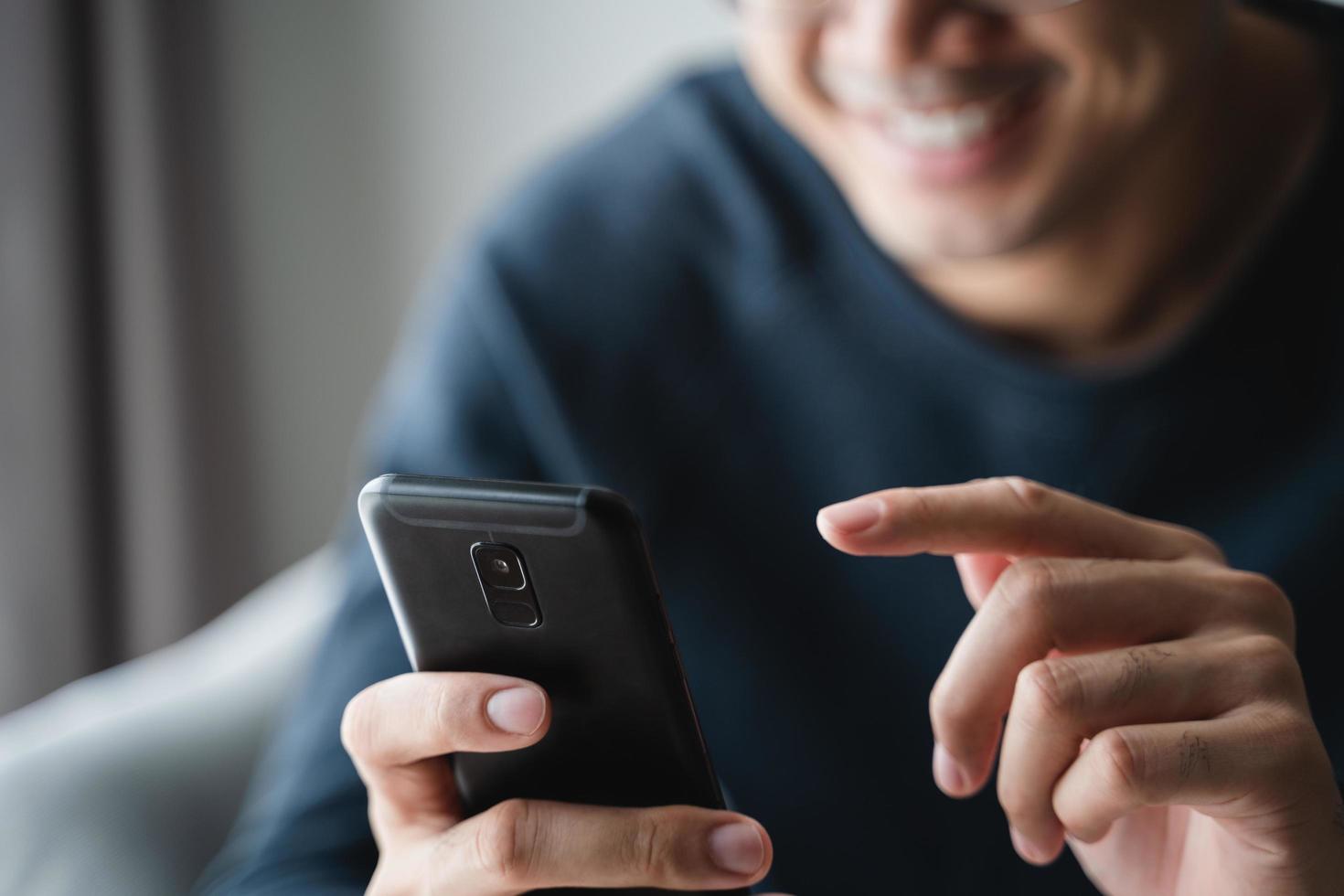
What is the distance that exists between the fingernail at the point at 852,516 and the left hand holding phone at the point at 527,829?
A: 13 cm

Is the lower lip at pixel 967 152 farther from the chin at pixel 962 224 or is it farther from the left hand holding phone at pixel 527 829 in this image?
the left hand holding phone at pixel 527 829

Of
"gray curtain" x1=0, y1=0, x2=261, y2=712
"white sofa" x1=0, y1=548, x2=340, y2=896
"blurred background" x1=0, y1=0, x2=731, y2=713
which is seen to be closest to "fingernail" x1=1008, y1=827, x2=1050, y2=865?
"white sofa" x1=0, y1=548, x2=340, y2=896

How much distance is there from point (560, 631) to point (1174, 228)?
64 cm

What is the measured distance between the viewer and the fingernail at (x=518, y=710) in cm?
52

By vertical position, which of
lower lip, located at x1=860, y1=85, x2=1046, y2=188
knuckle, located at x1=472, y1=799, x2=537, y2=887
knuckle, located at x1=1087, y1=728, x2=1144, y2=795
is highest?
lower lip, located at x1=860, y1=85, x2=1046, y2=188

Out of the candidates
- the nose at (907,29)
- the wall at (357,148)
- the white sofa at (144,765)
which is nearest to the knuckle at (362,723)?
the white sofa at (144,765)

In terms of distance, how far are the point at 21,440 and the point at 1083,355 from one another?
1377 mm

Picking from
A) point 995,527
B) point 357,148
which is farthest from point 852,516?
point 357,148

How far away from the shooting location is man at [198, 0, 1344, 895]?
2.67ft

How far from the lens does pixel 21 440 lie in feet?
5.61

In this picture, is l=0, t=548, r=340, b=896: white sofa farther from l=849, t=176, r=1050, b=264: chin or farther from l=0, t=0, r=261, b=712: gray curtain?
l=0, t=0, r=261, b=712: gray curtain

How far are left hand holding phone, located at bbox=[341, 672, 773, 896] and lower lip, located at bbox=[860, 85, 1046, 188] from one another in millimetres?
474

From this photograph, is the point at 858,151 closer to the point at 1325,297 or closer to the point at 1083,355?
the point at 1083,355

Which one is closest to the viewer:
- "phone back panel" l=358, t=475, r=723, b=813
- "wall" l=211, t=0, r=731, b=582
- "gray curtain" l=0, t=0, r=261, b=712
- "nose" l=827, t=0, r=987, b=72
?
"phone back panel" l=358, t=475, r=723, b=813
